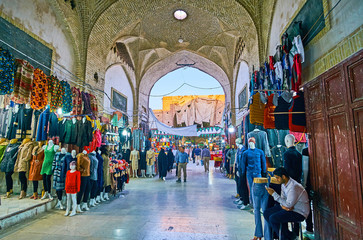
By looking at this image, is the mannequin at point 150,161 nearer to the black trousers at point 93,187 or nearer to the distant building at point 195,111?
the black trousers at point 93,187

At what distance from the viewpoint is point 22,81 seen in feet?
12.8

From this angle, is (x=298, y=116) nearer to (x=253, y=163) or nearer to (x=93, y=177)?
(x=253, y=163)

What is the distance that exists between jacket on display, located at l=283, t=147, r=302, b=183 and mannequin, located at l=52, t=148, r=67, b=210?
A: 4.71 meters

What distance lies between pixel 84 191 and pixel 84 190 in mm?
31

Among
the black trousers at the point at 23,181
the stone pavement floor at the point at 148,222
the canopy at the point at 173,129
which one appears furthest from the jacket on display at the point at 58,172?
the canopy at the point at 173,129

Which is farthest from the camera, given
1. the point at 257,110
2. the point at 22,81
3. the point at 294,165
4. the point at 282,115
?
the point at 257,110

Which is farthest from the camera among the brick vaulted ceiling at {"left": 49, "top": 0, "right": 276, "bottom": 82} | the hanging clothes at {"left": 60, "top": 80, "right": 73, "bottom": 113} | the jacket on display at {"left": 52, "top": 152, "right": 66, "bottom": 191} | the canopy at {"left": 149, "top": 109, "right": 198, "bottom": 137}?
the canopy at {"left": 149, "top": 109, "right": 198, "bottom": 137}

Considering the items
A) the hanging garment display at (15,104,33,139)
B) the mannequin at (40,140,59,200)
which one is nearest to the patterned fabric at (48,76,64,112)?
the hanging garment display at (15,104,33,139)

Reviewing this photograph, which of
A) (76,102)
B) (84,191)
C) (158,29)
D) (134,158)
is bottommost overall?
(84,191)

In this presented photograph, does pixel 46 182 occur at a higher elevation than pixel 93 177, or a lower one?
lower

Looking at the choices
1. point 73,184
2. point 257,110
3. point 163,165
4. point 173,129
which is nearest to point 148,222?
point 73,184

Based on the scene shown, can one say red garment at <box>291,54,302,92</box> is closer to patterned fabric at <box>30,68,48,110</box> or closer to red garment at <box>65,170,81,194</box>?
red garment at <box>65,170,81,194</box>

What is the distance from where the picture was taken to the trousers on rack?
4625mm

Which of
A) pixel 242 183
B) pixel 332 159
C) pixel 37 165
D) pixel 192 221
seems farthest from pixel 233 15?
pixel 37 165
